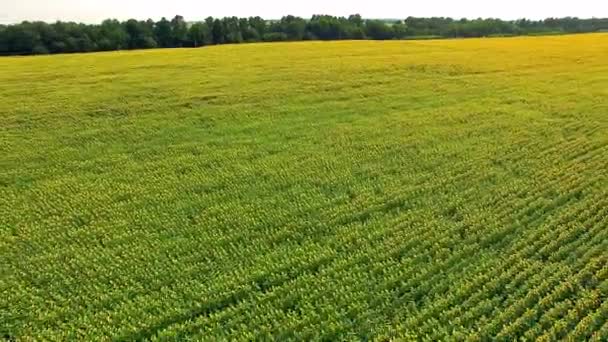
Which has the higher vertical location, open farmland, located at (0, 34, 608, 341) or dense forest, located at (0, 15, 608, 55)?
dense forest, located at (0, 15, 608, 55)

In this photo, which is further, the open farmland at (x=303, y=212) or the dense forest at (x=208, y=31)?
the dense forest at (x=208, y=31)

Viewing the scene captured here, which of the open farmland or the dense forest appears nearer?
the open farmland

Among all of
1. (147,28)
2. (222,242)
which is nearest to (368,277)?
(222,242)

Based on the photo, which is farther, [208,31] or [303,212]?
[208,31]

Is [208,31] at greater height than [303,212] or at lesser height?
greater

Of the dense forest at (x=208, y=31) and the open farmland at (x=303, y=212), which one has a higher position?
the dense forest at (x=208, y=31)
